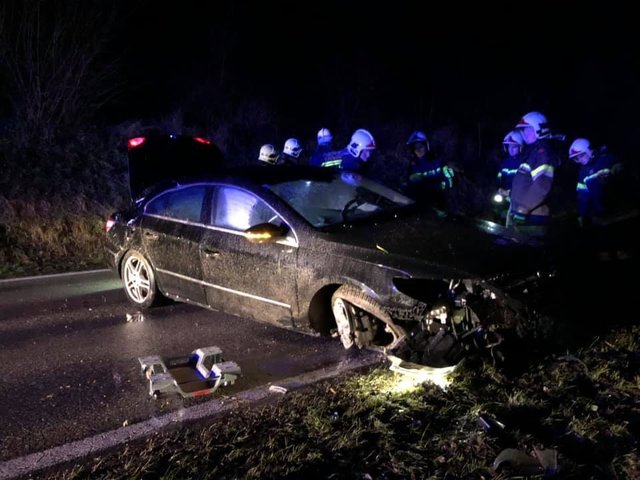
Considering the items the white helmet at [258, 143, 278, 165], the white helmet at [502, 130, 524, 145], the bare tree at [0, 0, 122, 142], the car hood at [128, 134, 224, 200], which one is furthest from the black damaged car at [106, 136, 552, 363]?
the bare tree at [0, 0, 122, 142]

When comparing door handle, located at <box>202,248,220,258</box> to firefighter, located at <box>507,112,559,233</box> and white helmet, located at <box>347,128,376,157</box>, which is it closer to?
white helmet, located at <box>347,128,376,157</box>

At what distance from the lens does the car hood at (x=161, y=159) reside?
412 inches

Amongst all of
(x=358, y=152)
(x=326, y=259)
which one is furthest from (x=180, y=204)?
(x=358, y=152)

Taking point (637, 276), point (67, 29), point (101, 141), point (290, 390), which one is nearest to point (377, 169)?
point (101, 141)

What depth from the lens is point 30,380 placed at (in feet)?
16.7

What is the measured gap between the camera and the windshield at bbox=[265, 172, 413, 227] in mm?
5602

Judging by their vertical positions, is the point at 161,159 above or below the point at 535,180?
above

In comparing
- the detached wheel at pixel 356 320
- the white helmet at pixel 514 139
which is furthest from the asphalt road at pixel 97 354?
the white helmet at pixel 514 139

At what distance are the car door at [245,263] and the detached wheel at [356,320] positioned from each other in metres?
0.43

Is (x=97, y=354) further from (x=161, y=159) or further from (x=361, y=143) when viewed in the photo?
(x=161, y=159)

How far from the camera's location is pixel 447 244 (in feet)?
16.5

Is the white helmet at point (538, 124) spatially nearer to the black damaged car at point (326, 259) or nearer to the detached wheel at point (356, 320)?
the black damaged car at point (326, 259)

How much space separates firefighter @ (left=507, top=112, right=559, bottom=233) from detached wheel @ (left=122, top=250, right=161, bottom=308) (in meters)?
3.84

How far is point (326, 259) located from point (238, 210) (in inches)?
44.2
